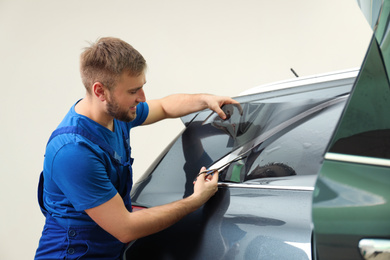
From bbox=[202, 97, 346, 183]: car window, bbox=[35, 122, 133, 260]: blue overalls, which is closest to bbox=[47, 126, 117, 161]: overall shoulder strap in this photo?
bbox=[35, 122, 133, 260]: blue overalls

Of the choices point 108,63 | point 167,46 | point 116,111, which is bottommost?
point 167,46

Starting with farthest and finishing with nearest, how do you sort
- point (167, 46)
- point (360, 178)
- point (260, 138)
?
1. point (167, 46)
2. point (260, 138)
3. point (360, 178)

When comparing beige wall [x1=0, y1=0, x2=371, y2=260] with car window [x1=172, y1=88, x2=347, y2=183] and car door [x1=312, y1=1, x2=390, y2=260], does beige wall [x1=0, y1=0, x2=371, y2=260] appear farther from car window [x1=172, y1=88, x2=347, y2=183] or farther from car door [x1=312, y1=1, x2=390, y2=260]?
car door [x1=312, y1=1, x2=390, y2=260]

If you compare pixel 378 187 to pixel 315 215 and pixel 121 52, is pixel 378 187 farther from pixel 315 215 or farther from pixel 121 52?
pixel 121 52

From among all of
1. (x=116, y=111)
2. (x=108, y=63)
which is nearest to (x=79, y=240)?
(x=116, y=111)

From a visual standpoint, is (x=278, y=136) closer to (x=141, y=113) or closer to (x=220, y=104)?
(x=220, y=104)

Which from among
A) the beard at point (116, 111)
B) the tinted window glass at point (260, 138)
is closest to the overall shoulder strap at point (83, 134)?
the beard at point (116, 111)

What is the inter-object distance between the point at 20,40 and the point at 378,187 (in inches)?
162

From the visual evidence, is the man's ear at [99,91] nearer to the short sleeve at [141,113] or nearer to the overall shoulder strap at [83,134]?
the overall shoulder strap at [83,134]

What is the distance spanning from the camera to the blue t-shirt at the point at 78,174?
4.61 feet

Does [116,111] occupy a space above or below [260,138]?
above

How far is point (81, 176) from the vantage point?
1.40m

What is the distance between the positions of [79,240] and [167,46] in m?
3.18

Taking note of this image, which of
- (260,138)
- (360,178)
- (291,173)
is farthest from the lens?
(260,138)
